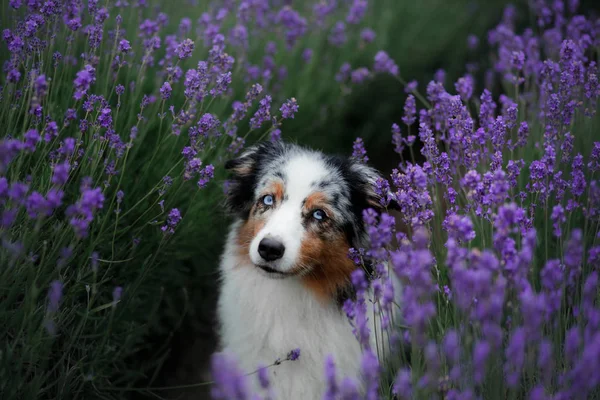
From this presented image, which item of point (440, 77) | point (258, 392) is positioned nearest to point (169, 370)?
point (258, 392)

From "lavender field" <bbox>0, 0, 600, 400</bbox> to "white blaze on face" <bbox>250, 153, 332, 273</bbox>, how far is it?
10.6 inches

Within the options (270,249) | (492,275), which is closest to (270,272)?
(270,249)

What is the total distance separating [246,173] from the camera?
3287 mm

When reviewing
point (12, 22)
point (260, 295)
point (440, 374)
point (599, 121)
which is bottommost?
point (260, 295)

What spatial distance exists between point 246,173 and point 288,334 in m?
0.93

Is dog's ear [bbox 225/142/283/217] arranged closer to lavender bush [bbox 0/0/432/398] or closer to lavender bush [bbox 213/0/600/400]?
lavender bush [bbox 0/0/432/398]

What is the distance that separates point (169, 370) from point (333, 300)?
1.44 metres

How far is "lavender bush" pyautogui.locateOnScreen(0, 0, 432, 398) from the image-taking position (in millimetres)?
2123

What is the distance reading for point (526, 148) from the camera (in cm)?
346

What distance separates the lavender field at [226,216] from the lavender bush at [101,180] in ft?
0.06

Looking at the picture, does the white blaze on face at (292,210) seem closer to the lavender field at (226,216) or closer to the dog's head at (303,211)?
the dog's head at (303,211)

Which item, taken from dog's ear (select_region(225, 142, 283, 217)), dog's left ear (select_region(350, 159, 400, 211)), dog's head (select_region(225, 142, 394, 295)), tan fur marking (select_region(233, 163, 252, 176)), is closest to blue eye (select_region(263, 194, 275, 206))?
dog's head (select_region(225, 142, 394, 295))

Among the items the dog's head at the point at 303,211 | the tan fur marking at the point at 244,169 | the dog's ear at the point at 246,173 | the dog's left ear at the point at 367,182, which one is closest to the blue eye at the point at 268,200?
→ the dog's head at the point at 303,211

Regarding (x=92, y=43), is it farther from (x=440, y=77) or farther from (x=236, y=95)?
(x=440, y=77)
